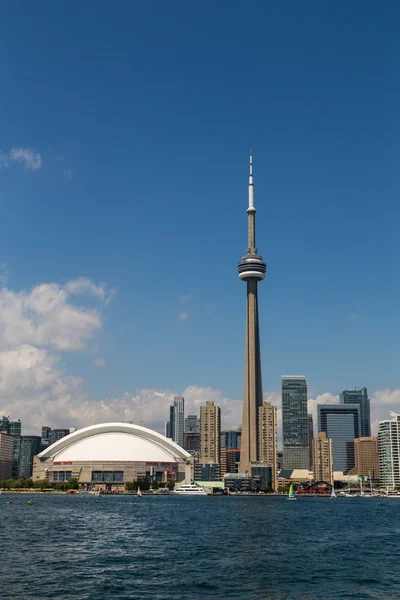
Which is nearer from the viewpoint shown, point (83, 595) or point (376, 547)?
point (83, 595)

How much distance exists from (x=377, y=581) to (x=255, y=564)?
340 inches

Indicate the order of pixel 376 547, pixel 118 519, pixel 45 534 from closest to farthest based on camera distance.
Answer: pixel 376 547
pixel 45 534
pixel 118 519

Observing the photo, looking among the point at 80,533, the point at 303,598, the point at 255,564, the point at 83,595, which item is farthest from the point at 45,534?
the point at 303,598

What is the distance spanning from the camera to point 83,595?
3656 cm

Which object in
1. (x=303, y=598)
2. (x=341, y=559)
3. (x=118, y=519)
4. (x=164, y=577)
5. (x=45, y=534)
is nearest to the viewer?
(x=303, y=598)

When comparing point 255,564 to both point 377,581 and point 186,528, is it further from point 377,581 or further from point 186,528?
point 186,528

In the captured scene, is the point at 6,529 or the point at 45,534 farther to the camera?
the point at 6,529

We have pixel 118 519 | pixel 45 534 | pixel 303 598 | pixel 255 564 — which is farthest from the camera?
pixel 118 519

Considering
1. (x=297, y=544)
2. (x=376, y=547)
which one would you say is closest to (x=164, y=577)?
(x=297, y=544)

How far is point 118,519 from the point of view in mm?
93062

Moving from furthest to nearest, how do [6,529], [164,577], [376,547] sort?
[6,529]
[376,547]
[164,577]

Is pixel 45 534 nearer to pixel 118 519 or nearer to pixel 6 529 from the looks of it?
pixel 6 529

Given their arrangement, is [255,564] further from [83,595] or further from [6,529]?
[6,529]

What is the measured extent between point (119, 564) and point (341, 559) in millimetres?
17553
